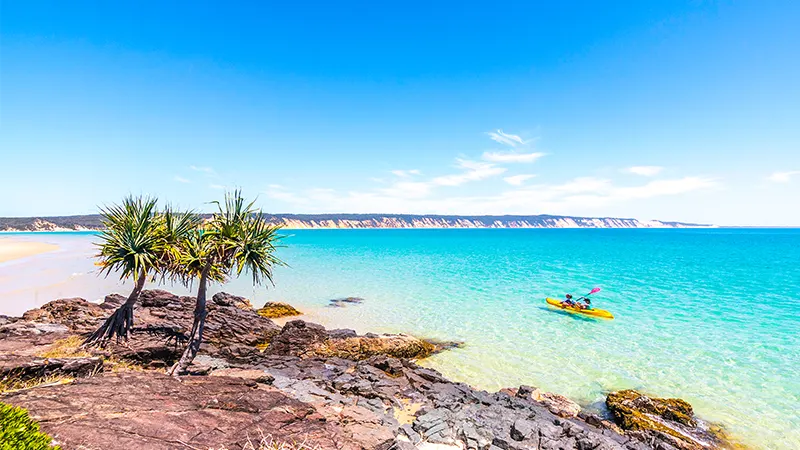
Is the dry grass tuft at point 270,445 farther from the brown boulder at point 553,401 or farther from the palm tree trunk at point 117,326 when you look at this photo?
the brown boulder at point 553,401

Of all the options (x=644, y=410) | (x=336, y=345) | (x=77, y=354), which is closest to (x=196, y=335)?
(x=77, y=354)

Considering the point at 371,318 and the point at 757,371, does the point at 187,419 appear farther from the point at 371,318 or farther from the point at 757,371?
the point at 757,371

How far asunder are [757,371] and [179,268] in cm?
2429

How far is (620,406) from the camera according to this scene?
12492 millimetres

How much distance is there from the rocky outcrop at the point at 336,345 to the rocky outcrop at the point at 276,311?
6.61 meters

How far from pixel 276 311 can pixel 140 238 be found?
1423 centimetres

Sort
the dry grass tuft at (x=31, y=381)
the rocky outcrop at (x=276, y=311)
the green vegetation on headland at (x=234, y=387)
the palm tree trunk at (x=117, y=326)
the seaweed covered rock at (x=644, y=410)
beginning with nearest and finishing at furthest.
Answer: the green vegetation on headland at (x=234, y=387), the dry grass tuft at (x=31, y=381), the seaweed covered rock at (x=644, y=410), the palm tree trunk at (x=117, y=326), the rocky outcrop at (x=276, y=311)

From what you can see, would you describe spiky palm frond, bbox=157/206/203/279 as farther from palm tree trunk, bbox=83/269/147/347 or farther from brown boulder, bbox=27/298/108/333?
brown boulder, bbox=27/298/108/333

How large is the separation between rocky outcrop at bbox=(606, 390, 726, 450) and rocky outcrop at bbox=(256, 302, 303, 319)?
19336 mm

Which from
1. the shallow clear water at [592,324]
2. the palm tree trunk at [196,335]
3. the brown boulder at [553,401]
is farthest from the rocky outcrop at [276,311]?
the brown boulder at [553,401]

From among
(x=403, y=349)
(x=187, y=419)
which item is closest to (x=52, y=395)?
(x=187, y=419)

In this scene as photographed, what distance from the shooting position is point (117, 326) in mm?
12945

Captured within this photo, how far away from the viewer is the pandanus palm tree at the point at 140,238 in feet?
37.5

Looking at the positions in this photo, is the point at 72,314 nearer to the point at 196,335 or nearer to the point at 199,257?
the point at 196,335
